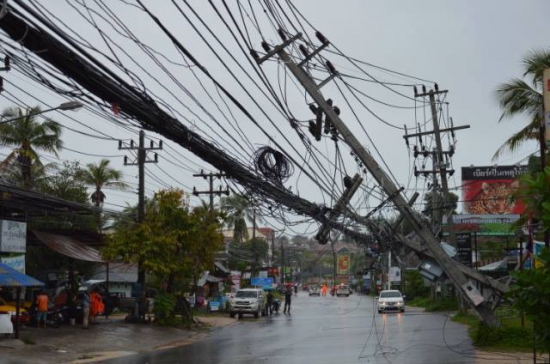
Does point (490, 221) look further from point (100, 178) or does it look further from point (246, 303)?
point (100, 178)

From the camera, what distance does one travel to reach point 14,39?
32.2 ft

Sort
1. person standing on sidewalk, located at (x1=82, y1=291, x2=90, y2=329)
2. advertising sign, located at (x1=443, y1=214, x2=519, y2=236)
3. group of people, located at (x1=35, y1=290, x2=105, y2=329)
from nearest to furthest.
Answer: group of people, located at (x1=35, y1=290, x2=105, y2=329) → person standing on sidewalk, located at (x1=82, y1=291, x2=90, y2=329) → advertising sign, located at (x1=443, y1=214, x2=519, y2=236)

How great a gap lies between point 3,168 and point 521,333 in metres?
27.1

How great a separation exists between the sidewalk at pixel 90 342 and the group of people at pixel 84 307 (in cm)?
46

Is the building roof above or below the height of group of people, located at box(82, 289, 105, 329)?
above

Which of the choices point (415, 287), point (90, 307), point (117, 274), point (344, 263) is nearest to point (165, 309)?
point (90, 307)

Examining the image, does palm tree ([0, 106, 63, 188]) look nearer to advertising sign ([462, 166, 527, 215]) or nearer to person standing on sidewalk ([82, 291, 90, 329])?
person standing on sidewalk ([82, 291, 90, 329])

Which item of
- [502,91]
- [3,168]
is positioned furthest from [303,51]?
[3,168]

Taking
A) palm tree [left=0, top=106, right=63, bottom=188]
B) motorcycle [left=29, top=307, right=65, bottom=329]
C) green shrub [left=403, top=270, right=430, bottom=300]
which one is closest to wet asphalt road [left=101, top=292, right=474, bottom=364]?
motorcycle [left=29, top=307, right=65, bottom=329]

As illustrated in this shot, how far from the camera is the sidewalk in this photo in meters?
21.8

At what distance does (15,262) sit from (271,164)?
45.9 feet

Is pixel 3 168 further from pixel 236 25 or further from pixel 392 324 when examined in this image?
pixel 236 25

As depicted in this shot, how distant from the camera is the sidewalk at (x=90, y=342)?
2175 centimetres

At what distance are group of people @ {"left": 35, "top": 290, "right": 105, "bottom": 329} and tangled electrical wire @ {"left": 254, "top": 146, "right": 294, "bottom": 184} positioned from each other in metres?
13.8
